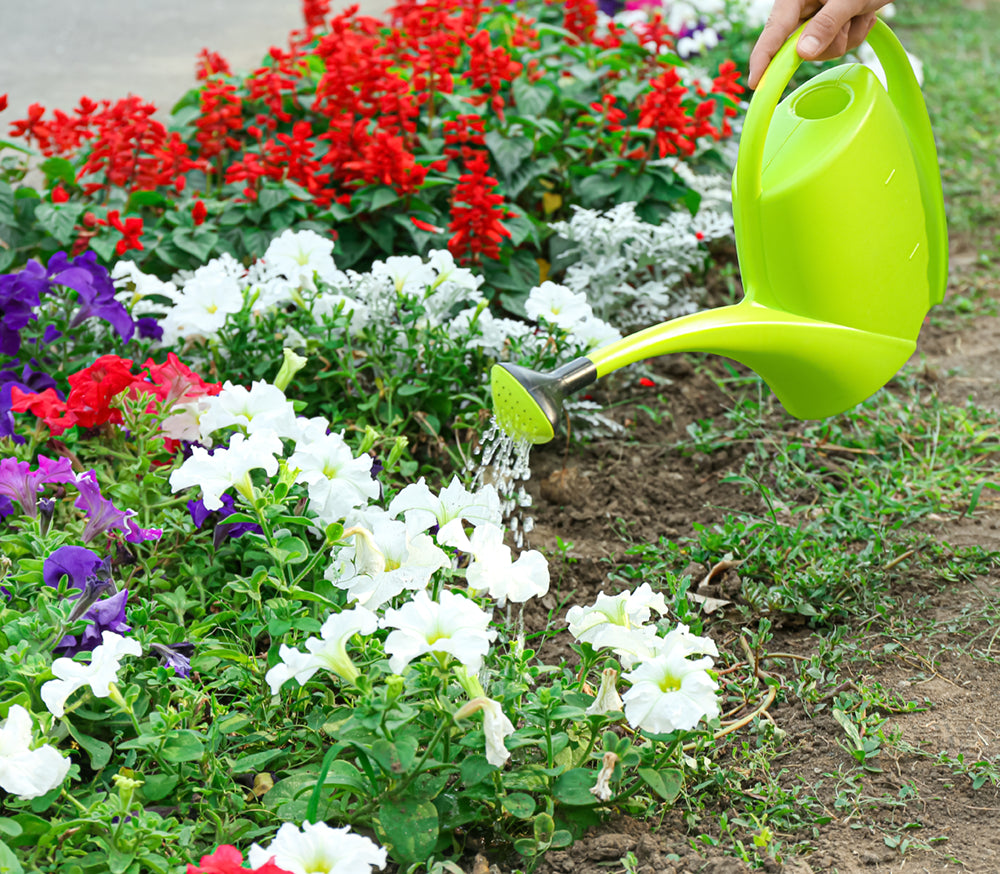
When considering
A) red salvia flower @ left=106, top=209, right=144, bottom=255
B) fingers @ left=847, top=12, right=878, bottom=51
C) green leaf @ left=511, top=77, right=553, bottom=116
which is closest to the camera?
fingers @ left=847, top=12, right=878, bottom=51

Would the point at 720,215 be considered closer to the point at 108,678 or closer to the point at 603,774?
the point at 603,774

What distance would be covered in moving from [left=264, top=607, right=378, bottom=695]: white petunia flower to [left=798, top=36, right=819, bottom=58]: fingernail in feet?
3.69

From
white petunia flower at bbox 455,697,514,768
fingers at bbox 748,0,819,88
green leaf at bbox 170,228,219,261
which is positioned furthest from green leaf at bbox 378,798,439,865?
green leaf at bbox 170,228,219,261

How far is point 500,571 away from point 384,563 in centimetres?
17

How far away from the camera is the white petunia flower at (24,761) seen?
1119mm

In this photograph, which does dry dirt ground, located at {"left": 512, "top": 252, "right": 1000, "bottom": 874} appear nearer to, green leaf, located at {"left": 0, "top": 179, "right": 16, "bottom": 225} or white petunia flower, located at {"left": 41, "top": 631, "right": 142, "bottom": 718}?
white petunia flower, located at {"left": 41, "top": 631, "right": 142, "bottom": 718}

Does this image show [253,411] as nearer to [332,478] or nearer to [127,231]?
[332,478]

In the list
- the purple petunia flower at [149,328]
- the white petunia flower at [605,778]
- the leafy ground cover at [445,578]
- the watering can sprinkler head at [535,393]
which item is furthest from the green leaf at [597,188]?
the white petunia flower at [605,778]

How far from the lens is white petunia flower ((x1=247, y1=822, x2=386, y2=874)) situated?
102cm

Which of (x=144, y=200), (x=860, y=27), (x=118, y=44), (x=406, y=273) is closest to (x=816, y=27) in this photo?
(x=860, y=27)

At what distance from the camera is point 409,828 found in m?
1.17

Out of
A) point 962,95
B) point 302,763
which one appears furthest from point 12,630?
point 962,95

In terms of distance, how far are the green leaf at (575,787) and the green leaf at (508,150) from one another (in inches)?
73.6

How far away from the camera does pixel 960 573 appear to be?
185cm
